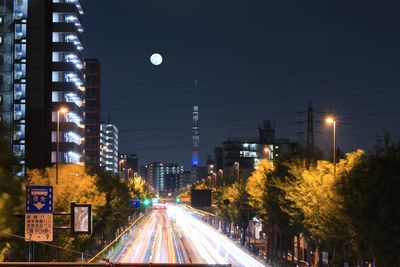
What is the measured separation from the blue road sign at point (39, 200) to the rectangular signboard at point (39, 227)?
247 millimetres

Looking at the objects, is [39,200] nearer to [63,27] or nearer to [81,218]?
[81,218]

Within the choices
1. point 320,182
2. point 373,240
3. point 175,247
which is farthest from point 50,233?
point 175,247

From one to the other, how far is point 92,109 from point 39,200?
149458mm

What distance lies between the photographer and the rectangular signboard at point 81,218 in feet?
107

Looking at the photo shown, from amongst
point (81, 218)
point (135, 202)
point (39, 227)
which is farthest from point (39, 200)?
point (135, 202)

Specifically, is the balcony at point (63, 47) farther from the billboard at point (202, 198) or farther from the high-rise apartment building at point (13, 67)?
the billboard at point (202, 198)

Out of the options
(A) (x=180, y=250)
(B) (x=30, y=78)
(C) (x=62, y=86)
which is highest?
(B) (x=30, y=78)

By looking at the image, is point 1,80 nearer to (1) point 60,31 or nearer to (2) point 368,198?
(1) point 60,31

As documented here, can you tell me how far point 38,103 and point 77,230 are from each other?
272 feet

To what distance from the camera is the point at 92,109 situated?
180 m

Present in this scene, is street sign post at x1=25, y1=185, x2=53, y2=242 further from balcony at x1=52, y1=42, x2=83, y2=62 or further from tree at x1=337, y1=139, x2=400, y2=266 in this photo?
balcony at x1=52, y1=42, x2=83, y2=62

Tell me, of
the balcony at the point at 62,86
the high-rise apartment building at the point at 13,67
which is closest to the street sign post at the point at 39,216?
the high-rise apartment building at the point at 13,67

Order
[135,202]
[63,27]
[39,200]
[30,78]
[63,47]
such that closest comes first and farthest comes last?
[39,200] → [135,202] → [30,78] → [63,47] → [63,27]

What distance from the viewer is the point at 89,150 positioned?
17762 centimetres
